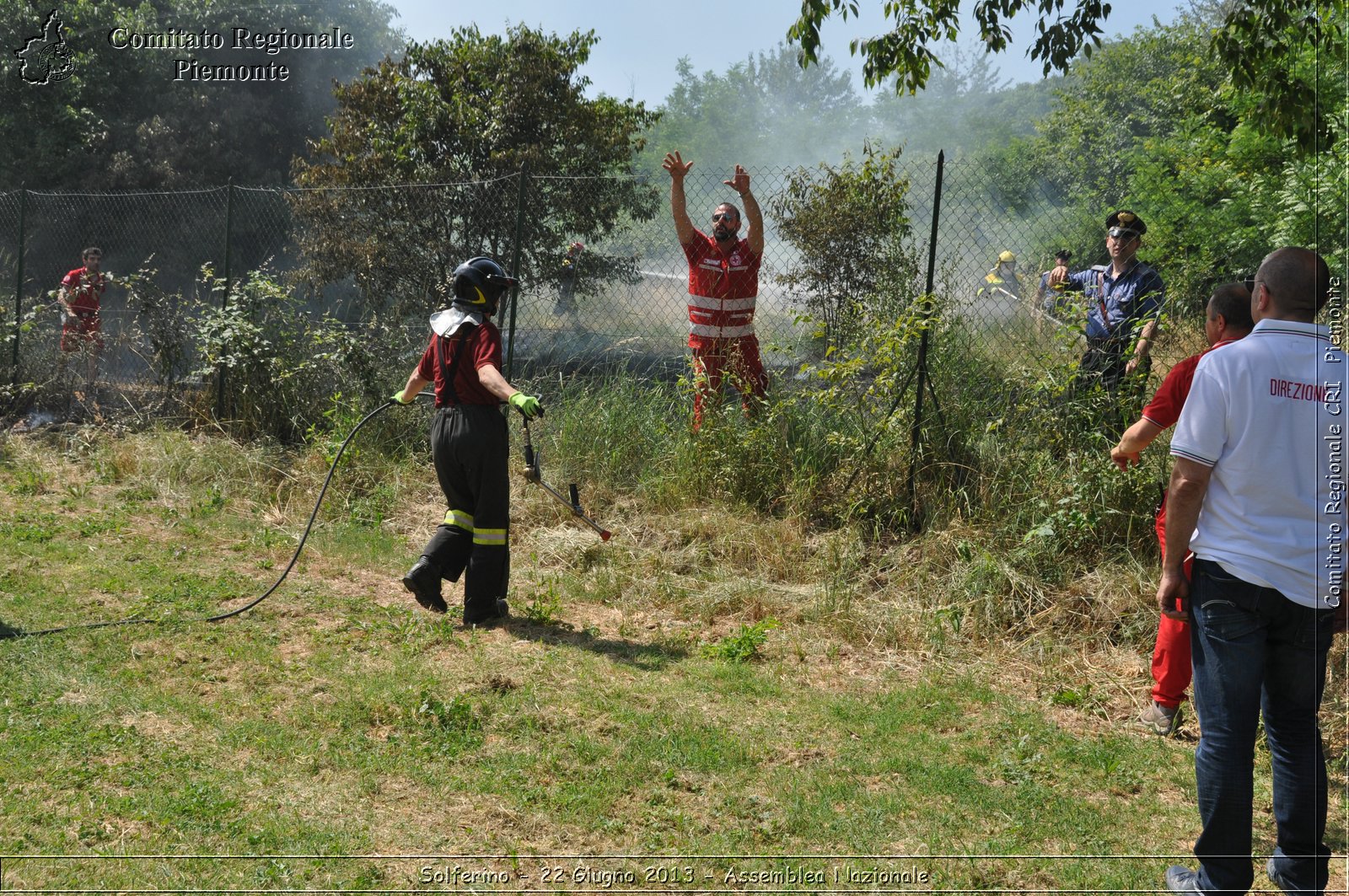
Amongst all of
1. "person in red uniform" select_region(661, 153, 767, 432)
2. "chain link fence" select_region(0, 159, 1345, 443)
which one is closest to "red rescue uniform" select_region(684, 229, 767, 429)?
"person in red uniform" select_region(661, 153, 767, 432)

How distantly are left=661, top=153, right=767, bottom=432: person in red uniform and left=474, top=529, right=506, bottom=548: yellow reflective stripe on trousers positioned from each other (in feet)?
6.84

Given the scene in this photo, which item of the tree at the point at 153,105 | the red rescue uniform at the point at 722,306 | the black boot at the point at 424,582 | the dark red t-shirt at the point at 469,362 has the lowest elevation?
the black boot at the point at 424,582

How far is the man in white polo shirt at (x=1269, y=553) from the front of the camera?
2.91 m

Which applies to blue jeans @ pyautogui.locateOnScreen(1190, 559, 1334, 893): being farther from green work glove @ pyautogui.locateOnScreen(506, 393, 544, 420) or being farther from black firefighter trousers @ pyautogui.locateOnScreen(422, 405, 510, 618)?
black firefighter trousers @ pyautogui.locateOnScreen(422, 405, 510, 618)

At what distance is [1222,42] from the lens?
5.29m

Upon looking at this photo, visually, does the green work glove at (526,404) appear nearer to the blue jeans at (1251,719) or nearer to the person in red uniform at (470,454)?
the person in red uniform at (470,454)

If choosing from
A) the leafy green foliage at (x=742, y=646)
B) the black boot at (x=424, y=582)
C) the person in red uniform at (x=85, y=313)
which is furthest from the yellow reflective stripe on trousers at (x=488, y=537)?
the person in red uniform at (x=85, y=313)

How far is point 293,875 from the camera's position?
3.16 meters

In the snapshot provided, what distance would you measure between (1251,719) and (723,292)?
4849 millimetres

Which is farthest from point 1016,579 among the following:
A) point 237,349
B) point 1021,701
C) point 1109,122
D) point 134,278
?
point 1109,122

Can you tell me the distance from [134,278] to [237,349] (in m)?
1.34

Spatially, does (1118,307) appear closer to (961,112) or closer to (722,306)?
(722,306)

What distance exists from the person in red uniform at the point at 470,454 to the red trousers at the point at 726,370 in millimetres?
1857

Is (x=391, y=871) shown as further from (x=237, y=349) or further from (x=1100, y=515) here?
(x=237, y=349)
